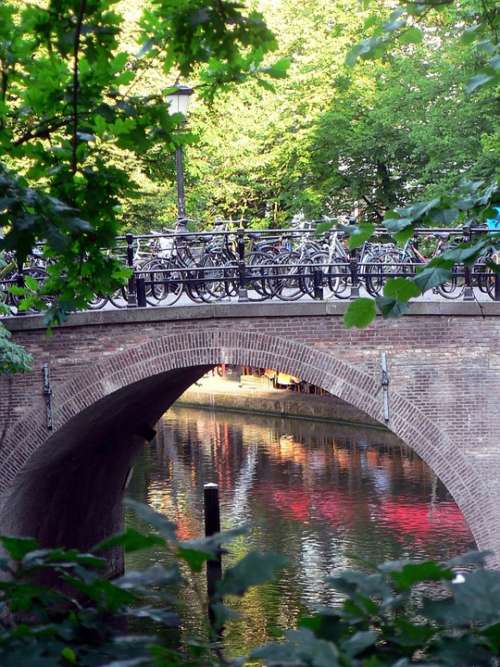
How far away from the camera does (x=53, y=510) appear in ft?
52.4

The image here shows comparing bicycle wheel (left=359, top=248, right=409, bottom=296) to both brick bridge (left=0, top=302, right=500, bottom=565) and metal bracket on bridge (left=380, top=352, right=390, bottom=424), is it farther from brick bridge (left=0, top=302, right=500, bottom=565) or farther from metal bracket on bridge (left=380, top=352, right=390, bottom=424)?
metal bracket on bridge (left=380, top=352, right=390, bottom=424)

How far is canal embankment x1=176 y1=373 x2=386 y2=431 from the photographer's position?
3419 centimetres

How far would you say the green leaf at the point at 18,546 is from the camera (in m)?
2.36

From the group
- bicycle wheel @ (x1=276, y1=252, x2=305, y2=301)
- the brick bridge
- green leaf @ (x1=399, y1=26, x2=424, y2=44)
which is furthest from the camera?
bicycle wheel @ (x1=276, y1=252, x2=305, y2=301)

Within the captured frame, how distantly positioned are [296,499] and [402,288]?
65.3 feet

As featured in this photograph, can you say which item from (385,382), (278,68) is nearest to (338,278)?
(385,382)

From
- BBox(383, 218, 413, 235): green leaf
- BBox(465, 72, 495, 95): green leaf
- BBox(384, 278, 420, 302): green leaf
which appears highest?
BBox(465, 72, 495, 95): green leaf

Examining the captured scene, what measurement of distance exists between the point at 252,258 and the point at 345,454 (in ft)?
50.8

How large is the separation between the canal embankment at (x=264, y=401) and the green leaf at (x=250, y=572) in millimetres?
30184

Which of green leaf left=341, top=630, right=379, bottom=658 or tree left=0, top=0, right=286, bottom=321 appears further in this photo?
tree left=0, top=0, right=286, bottom=321

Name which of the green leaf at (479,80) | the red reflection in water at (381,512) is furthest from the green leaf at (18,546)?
the red reflection in water at (381,512)

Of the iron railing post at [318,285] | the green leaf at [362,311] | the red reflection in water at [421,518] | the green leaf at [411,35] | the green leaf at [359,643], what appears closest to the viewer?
the green leaf at [359,643]

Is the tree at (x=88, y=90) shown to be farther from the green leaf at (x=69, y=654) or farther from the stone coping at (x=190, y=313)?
the stone coping at (x=190, y=313)

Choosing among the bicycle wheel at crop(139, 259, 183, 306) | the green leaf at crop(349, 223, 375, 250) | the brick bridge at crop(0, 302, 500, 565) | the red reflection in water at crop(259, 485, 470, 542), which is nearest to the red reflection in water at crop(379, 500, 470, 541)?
the red reflection in water at crop(259, 485, 470, 542)
